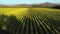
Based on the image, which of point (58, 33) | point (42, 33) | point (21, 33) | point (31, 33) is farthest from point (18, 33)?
point (58, 33)

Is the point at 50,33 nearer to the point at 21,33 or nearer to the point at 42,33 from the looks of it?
the point at 42,33

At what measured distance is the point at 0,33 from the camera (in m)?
11.2

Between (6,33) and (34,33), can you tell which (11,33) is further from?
(34,33)

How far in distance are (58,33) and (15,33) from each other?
3.06 m

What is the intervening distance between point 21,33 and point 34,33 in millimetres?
912

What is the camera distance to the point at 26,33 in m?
11.2

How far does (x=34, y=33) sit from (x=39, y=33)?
35 centimetres

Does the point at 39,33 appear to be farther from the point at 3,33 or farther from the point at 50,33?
the point at 3,33

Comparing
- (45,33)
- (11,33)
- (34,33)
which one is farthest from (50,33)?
(11,33)

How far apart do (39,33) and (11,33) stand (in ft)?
6.49

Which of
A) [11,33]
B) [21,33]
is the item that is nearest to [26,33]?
[21,33]

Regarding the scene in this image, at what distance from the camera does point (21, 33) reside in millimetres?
11219

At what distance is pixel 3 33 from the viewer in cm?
1129

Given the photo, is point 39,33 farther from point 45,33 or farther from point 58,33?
point 58,33
